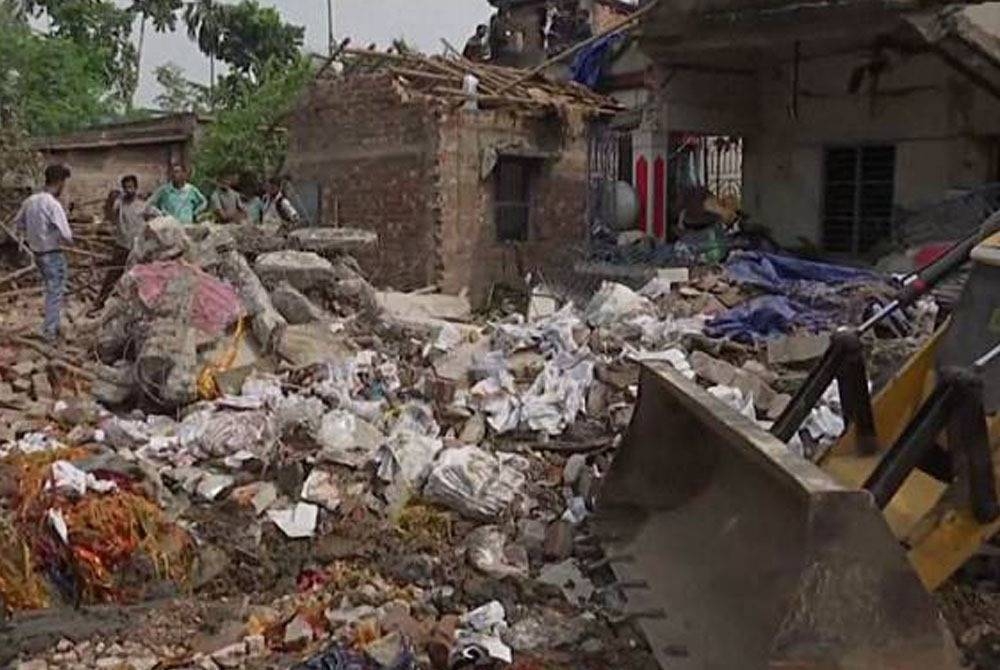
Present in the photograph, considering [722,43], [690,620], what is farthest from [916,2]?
[690,620]

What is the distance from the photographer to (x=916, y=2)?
36.7ft

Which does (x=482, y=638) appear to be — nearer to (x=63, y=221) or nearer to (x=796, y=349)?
(x=796, y=349)

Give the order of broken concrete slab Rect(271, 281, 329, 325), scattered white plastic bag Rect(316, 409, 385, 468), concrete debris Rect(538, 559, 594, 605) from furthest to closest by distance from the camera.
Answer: broken concrete slab Rect(271, 281, 329, 325) → scattered white plastic bag Rect(316, 409, 385, 468) → concrete debris Rect(538, 559, 594, 605)

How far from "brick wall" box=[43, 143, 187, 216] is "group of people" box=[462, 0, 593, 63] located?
6.71m

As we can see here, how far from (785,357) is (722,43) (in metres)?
5.73

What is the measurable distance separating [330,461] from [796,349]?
385cm

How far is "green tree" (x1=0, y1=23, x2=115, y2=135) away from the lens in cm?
2722

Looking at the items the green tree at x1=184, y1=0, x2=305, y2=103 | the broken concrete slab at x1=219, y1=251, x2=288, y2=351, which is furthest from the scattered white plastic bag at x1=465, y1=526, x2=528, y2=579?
the green tree at x1=184, y1=0, x2=305, y2=103

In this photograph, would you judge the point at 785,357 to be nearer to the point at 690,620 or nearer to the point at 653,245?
the point at 690,620

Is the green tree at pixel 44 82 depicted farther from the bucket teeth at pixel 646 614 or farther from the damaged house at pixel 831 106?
the bucket teeth at pixel 646 614

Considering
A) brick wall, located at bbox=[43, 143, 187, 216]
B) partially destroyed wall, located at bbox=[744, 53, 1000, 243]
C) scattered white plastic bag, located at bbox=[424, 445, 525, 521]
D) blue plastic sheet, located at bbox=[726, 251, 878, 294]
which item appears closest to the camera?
scattered white plastic bag, located at bbox=[424, 445, 525, 521]

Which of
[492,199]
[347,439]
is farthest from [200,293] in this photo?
[492,199]

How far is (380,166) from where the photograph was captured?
1580cm

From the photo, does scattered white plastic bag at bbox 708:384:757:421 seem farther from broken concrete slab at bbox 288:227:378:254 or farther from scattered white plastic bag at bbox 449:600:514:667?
broken concrete slab at bbox 288:227:378:254
